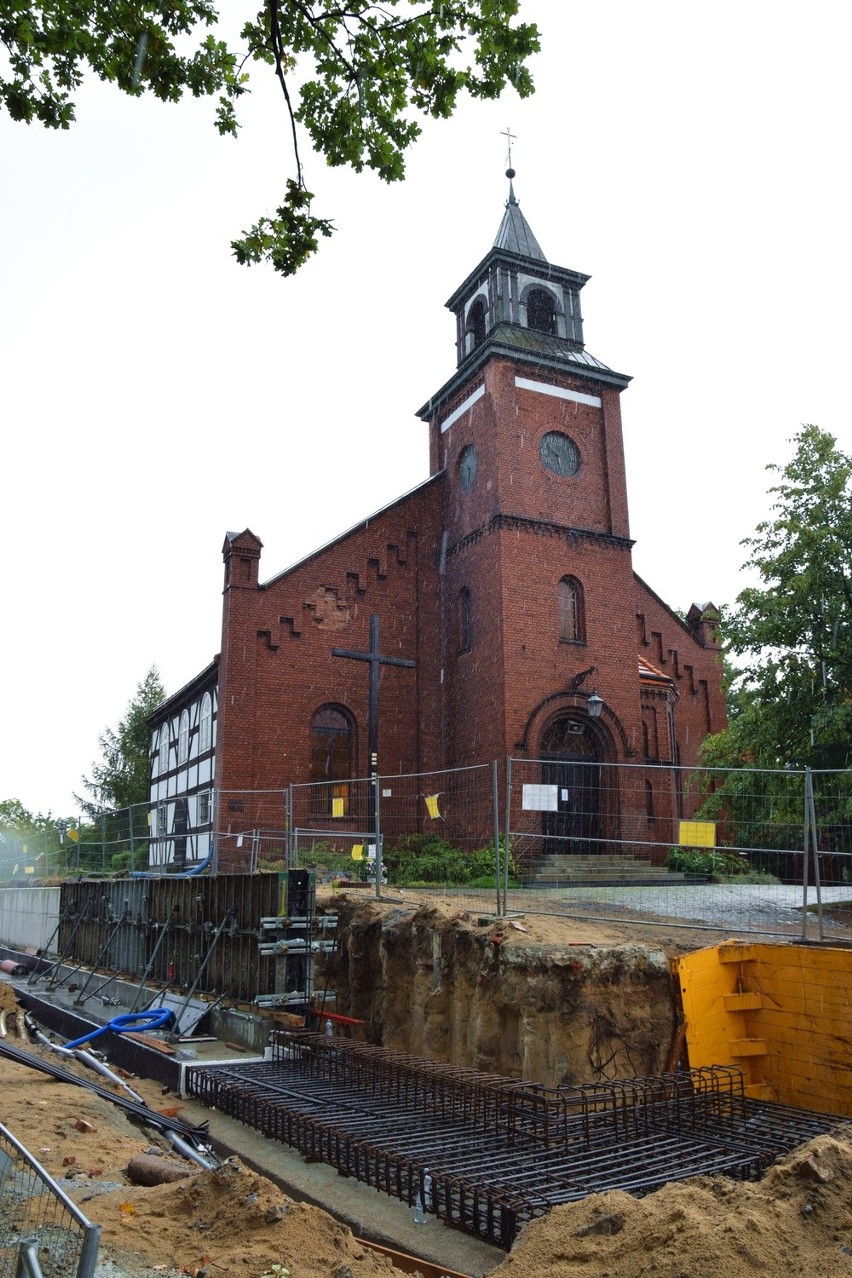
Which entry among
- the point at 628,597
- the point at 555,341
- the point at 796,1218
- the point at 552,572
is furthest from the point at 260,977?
the point at 555,341

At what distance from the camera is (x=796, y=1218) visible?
4492 mm

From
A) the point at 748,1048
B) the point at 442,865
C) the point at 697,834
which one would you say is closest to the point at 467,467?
the point at 442,865

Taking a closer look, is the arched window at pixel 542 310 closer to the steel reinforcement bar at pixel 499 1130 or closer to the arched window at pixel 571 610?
the arched window at pixel 571 610

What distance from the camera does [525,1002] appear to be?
9.09 meters

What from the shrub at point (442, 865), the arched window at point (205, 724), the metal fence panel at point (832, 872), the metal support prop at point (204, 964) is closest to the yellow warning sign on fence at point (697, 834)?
Answer: the metal fence panel at point (832, 872)

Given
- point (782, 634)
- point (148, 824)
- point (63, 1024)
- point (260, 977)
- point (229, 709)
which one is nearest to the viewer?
point (260, 977)

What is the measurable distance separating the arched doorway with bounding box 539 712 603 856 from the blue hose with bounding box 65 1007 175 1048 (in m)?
7.13

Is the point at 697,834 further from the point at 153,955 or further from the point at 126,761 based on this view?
the point at 126,761

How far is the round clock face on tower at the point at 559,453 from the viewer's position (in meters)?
25.4

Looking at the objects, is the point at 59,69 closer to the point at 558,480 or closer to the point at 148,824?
the point at 148,824

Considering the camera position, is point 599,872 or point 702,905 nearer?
point 702,905

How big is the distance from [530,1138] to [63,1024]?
31.2ft

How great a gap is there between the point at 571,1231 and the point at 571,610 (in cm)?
2061

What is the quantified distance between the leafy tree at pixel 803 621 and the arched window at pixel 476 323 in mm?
11826
